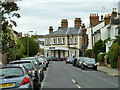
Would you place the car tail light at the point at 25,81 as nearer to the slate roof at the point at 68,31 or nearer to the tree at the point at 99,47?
the tree at the point at 99,47

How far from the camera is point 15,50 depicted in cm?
3722

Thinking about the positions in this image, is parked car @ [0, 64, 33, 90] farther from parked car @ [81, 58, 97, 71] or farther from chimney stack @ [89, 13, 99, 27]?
chimney stack @ [89, 13, 99, 27]

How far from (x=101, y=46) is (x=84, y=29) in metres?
27.2

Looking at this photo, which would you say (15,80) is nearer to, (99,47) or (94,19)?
(99,47)

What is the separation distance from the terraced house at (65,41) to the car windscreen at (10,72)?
78096 mm

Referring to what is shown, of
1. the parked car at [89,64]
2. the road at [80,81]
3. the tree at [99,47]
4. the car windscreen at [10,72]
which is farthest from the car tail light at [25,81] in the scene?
the tree at [99,47]

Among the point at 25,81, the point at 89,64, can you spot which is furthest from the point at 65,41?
the point at 25,81

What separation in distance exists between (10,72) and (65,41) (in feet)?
270

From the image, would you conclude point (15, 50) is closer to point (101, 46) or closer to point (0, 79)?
point (101, 46)

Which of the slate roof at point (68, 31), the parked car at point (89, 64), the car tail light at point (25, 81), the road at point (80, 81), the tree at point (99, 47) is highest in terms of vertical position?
the slate roof at point (68, 31)

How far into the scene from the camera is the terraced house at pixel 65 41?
3600 inches

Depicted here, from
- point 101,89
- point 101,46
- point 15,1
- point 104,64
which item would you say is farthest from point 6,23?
point 101,46

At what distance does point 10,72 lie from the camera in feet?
39.1

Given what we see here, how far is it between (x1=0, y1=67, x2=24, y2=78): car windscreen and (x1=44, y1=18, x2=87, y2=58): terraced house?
256ft
